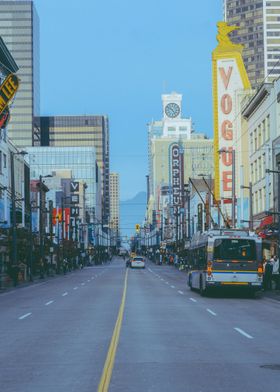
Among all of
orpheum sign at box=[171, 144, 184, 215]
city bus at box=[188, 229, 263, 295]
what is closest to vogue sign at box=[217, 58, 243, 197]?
city bus at box=[188, 229, 263, 295]

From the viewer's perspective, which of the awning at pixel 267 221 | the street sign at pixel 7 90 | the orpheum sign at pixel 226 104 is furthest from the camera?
the orpheum sign at pixel 226 104

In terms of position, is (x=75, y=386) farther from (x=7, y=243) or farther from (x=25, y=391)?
(x=7, y=243)

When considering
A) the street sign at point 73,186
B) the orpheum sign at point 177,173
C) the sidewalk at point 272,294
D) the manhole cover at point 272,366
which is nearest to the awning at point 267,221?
the sidewalk at point 272,294

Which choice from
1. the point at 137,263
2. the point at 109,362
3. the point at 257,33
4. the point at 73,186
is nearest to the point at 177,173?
the point at 73,186

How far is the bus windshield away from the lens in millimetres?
35406

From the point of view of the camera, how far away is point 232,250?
3547cm

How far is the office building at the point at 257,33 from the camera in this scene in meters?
182

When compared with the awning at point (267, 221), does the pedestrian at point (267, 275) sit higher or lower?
lower

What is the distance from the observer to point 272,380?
1243 cm

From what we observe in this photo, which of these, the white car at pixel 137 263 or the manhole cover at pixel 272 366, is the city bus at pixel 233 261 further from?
the white car at pixel 137 263

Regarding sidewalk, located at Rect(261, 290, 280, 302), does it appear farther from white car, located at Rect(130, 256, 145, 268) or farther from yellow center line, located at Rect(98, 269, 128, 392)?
white car, located at Rect(130, 256, 145, 268)

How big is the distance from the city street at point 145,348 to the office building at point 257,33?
6240 inches

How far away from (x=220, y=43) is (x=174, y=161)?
3470 inches

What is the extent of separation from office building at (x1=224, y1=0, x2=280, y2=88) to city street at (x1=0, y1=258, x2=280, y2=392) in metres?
158
